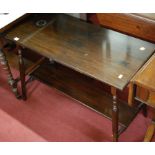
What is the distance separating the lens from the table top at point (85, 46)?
124cm

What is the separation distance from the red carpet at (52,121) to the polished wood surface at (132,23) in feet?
1.70

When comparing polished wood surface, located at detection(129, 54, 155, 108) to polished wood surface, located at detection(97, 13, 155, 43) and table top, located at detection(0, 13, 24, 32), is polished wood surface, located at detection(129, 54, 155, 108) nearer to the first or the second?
polished wood surface, located at detection(97, 13, 155, 43)

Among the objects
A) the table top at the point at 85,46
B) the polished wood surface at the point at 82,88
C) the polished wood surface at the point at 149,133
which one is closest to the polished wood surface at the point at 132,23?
the table top at the point at 85,46

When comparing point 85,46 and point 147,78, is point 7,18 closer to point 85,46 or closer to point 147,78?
point 85,46

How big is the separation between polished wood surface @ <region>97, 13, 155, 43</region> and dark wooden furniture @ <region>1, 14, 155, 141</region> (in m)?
0.13

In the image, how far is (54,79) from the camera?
177 centimetres

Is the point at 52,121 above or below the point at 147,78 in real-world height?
below

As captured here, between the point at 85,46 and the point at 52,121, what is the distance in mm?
570

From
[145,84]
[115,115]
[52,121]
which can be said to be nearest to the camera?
[145,84]

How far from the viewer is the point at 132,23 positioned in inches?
59.4

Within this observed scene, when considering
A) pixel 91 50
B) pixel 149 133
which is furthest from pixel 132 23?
pixel 149 133

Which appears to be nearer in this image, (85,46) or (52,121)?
(85,46)

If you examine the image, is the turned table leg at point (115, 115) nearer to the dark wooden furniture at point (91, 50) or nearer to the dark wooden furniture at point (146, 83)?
the dark wooden furniture at point (91, 50)
